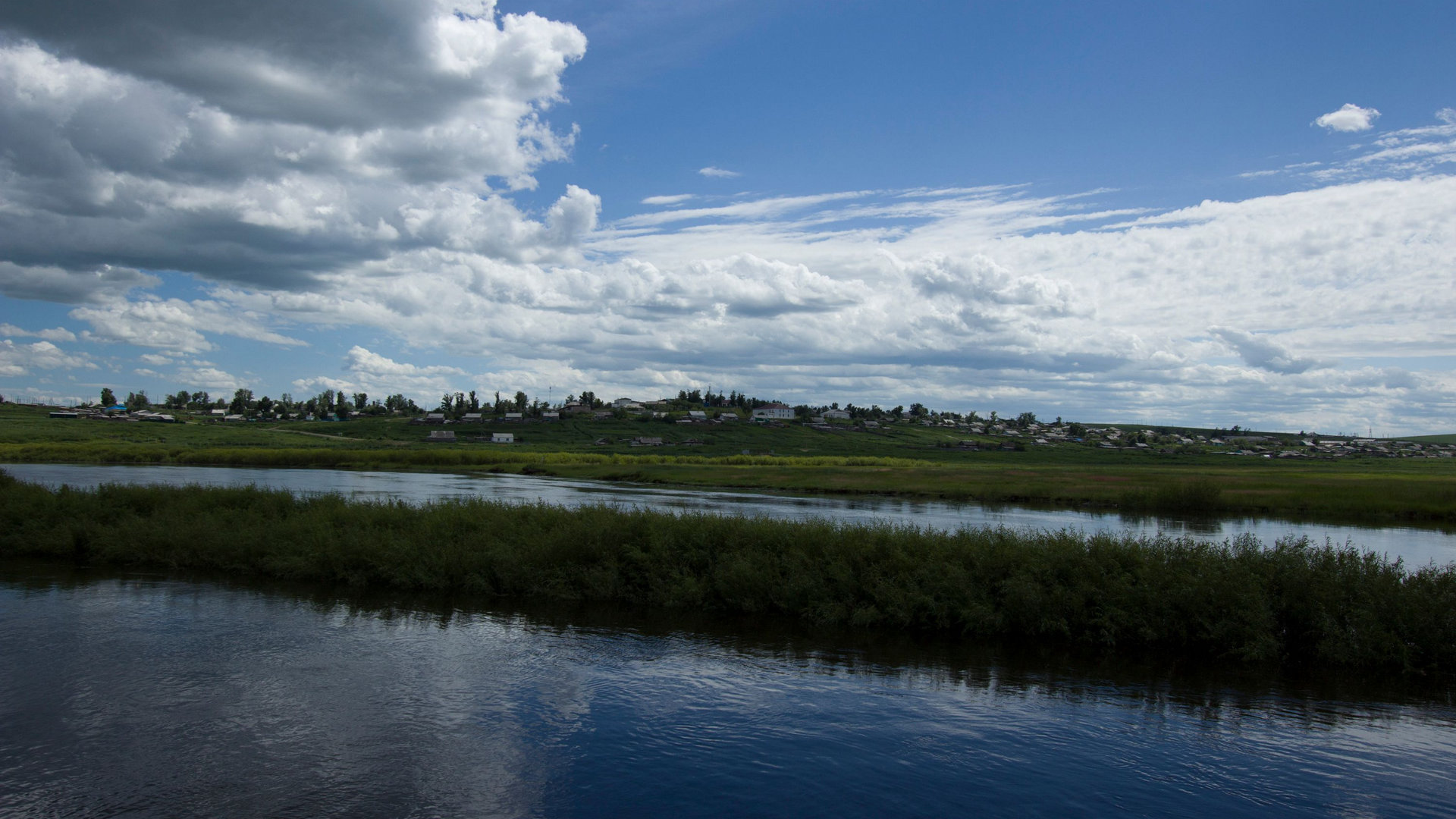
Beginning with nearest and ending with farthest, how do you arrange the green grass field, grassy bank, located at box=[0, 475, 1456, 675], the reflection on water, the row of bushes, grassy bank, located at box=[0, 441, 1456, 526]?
1. the reflection on water
2. grassy bank, located at box=[0, 475, 1456, 675]
3. grassy bank, located at box=[0, 441, 1456, 526]
4. the green grass field
5. the row of bushes

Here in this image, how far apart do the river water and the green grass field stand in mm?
9228

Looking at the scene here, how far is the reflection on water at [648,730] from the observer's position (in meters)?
12.4

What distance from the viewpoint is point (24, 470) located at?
81.3 metres

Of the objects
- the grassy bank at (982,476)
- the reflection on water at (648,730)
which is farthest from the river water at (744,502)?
the reflection on water at (648,730)

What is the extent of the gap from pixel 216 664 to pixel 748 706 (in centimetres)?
1219

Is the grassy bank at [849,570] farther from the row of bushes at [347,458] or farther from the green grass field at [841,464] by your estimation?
the row of bushes at [347,458]

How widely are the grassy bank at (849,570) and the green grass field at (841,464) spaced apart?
5219 cm

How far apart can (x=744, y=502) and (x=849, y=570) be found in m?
44.1

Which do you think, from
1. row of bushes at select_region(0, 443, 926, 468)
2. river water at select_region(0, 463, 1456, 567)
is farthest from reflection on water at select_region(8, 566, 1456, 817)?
row of bushes at select_region(0, 443, 926, 468)

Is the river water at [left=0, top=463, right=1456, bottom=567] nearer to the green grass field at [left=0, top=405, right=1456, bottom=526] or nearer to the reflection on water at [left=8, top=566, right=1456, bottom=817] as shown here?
the green grass field at [left=0, top=405, right=1456, bottom=526]

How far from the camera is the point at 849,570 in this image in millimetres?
23484

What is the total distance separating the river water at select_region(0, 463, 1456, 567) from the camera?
48781mm

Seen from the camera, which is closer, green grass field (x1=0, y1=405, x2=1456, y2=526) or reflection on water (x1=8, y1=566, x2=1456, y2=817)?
reflection on water (x1=8, y1=566, x2=1456, y2=817)

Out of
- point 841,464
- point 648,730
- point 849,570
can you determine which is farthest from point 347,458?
point 648,730
